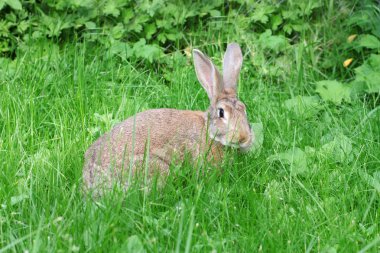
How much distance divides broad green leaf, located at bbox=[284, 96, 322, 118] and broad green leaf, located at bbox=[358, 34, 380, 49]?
820 mm

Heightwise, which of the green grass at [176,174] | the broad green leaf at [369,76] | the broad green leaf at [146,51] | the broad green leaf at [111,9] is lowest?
the green grass at [176,174]

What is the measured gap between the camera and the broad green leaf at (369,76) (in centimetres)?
578

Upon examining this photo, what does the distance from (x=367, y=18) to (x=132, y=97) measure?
2.11m

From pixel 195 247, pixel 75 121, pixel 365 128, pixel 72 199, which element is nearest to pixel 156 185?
pixel 72 199

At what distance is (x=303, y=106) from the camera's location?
5383 millimetres

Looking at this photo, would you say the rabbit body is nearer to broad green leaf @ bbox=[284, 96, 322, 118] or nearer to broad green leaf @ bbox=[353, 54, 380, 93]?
broad green leaf @ bbox=[284, 96, 322, 118]

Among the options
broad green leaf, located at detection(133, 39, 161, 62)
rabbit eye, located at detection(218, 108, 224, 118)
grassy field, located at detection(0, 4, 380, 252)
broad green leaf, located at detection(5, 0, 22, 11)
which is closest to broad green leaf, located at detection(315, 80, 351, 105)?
grassy field, located at detection(0, 4, 380, 252)

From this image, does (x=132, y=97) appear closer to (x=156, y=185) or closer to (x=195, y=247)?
(x=156, y=185)

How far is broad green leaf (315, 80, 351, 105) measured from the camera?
5629 mm

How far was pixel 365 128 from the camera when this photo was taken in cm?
500

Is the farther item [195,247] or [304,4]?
[304,4]

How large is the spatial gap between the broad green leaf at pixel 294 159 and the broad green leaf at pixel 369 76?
1473 mm

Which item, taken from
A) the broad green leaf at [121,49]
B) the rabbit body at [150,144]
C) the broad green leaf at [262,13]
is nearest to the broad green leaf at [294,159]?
the rabbit body at [150,144]

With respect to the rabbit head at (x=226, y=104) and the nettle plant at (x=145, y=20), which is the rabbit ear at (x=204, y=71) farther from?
the nettle plant at (x=145, y=20)
